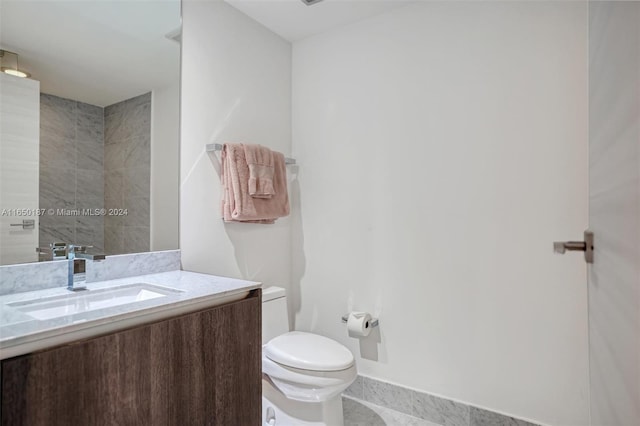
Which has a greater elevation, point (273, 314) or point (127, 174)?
point (127, 174)

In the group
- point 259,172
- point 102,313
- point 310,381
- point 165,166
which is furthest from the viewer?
point 259,172

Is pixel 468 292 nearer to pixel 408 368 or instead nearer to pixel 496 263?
pixel 496 263

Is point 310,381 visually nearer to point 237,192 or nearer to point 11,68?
point 237,192

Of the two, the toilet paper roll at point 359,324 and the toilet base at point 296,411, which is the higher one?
the toilet paper roll at point 359,324

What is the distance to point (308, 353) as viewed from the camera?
1.59 meters

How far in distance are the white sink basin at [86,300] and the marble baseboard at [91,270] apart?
16 cm

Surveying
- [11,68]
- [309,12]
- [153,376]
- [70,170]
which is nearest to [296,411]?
[153,376]

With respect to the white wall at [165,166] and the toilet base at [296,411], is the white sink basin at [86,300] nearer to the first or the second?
the white wall at [165,166]

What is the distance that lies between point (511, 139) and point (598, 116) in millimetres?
1033

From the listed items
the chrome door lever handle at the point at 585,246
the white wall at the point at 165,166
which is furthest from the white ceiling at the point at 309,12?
the chrome door lever handle at the point at 585,246

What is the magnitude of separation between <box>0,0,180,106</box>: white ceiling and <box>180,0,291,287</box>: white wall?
12cm

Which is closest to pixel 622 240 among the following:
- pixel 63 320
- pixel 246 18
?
pixel 63 320

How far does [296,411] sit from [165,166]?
4.28 feet

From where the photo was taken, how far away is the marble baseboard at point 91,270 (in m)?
1.17
